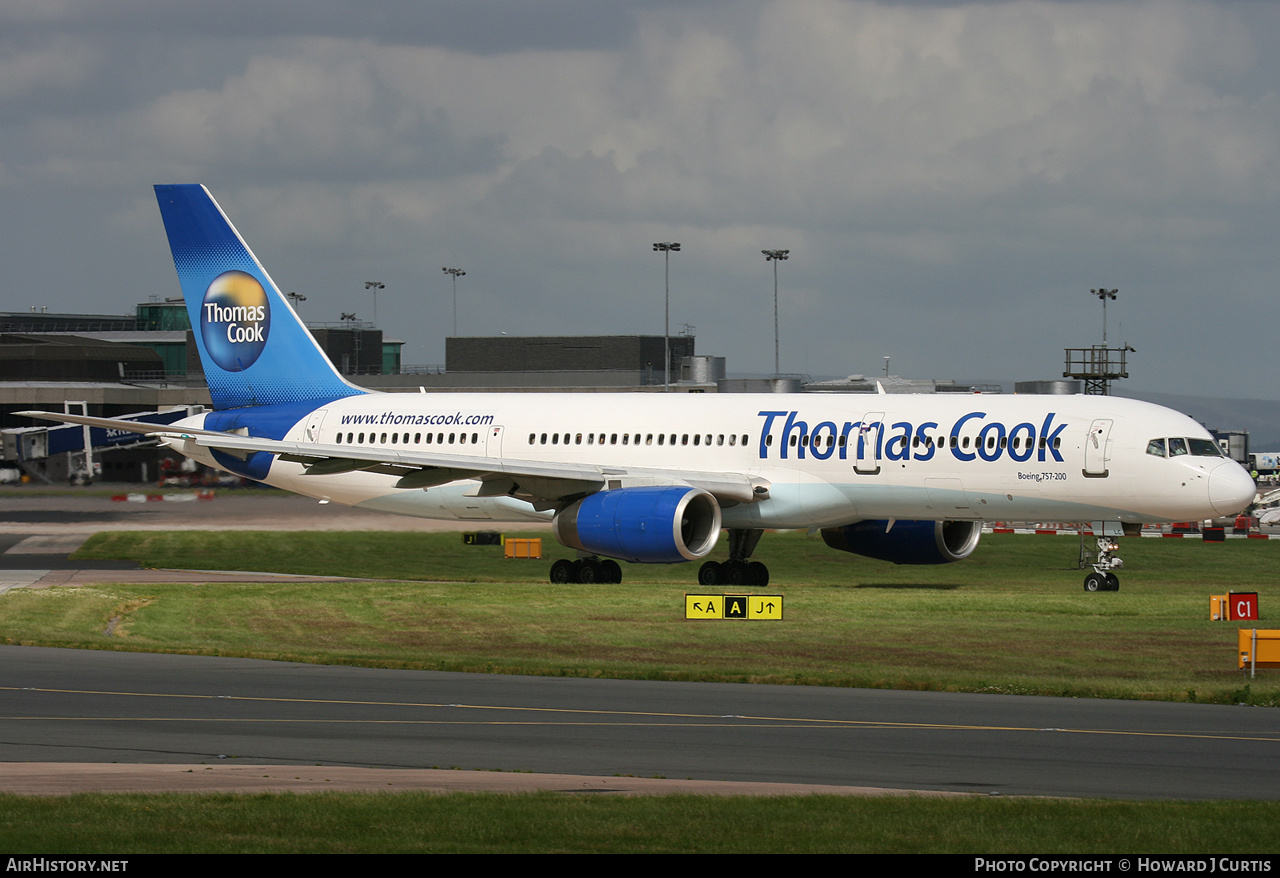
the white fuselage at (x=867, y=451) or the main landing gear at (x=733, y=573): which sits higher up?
the white fuselage at (x=867, y=451)

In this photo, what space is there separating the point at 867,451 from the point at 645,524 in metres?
5.39

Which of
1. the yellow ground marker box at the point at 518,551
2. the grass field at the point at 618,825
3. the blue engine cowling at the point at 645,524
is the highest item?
the blue engine cowling at the point at 645,524

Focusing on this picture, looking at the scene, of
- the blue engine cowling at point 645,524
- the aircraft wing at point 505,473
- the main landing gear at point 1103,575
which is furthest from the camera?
the aircraft wing at point 505,473

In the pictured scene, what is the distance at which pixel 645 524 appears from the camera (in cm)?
3331

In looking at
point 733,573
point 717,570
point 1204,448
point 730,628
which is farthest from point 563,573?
point 1204,448

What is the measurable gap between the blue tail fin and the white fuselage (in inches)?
158

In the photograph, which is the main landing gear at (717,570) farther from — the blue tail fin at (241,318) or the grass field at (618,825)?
the grass field at (618,825)

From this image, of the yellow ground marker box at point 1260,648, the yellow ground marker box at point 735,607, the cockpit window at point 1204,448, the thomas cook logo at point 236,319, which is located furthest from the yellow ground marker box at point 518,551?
the yellow ground marker box at point 1260,648

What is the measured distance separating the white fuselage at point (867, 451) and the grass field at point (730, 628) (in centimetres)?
193

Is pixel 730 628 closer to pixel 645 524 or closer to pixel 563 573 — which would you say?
pixel 645 524

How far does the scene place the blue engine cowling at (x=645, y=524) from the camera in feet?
109

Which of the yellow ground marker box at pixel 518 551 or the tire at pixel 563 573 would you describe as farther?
the yellow ground marker box at pixel 518 551

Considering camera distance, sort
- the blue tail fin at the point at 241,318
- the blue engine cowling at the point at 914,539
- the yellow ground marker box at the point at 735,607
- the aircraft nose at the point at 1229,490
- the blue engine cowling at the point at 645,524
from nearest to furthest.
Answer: the yellow ground marker box at the point at 735,607 → the aircraft nose at the point at 1229,490 → the blue engine cowling at the point at 645,524 → the blue engine cowling at the point at 914,539 → the blue tail fin at the point at 241,318

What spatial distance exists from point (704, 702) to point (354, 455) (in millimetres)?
17906
